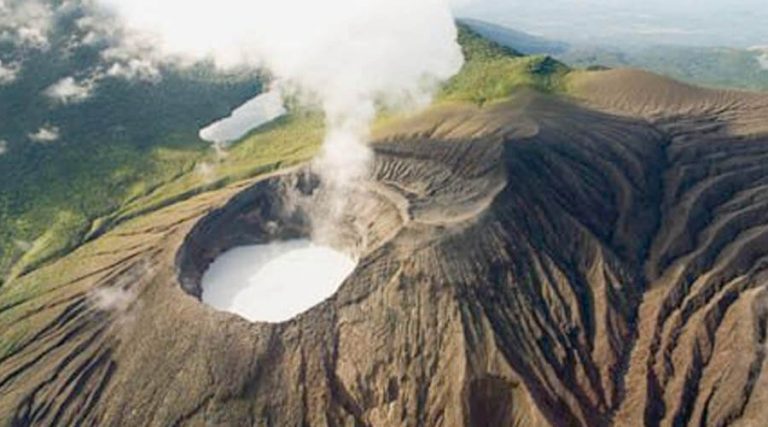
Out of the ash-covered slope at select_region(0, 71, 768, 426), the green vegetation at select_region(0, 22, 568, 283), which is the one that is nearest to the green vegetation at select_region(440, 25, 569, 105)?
the green vegetation at select_region(0, 22, 568, 283)

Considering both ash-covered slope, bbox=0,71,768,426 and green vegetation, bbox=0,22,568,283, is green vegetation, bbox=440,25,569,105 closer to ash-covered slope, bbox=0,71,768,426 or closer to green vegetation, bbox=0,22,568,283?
green vegetation, bbox=0,22,568,283

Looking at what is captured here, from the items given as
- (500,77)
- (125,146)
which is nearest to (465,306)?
(500,77)

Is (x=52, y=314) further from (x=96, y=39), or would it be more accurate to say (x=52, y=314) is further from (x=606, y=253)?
(x=96, y=39)

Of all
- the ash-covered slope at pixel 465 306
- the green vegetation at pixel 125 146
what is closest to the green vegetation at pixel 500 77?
the green vegetation at pixel 125 146

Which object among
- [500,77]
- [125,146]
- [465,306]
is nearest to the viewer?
[465,306]

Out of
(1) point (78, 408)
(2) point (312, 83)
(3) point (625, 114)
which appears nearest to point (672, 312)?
(3) point (625, 114)

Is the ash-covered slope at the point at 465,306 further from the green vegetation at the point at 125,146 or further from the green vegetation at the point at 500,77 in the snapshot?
the green vegetation at the point at 500,77

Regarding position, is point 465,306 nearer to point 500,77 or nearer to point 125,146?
point 500,77
